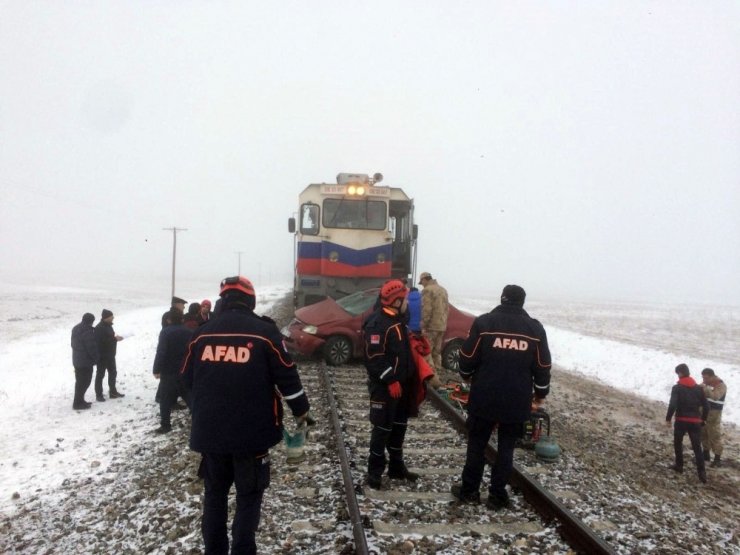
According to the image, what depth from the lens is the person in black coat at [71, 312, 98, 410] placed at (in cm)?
824

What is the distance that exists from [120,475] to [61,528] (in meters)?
0.99

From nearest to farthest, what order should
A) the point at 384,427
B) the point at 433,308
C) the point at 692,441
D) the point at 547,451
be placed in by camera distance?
the point at 384,427
the point at 547,451
the point at 692,441
the point at 433,308

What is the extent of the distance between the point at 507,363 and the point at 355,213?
8.94 meters

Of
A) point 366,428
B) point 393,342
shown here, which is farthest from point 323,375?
point 393,342

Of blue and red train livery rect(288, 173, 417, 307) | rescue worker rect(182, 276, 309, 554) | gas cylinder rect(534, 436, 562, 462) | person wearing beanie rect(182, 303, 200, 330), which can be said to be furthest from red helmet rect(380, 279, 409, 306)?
blue and red train livery rect(288, 173, 417, 307)

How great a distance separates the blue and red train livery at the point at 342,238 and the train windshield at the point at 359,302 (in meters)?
1.39

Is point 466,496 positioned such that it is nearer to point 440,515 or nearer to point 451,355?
point 440,515

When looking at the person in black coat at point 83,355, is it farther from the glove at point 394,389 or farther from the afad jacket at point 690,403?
the afad jacket at point 690,403

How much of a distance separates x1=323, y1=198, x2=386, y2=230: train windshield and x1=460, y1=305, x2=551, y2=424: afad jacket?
856cm

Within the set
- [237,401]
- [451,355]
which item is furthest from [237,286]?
[451,355]

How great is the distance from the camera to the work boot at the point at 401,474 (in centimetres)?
488

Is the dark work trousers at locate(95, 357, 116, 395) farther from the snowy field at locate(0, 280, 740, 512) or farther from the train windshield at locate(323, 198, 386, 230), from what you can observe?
the train windshield at locate(323, 198, 386, 230)

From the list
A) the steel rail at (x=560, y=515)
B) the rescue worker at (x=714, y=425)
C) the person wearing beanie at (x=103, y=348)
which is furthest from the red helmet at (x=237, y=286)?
the rescue worker at (x=714, y=425)

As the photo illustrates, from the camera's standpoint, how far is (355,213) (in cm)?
1279
